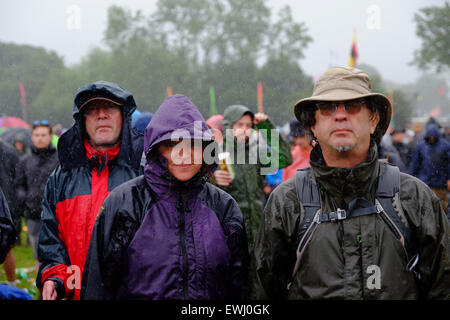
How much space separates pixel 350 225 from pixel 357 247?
0.33 ft

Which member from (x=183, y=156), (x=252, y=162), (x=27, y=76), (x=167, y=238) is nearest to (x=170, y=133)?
(x=183, y=156)

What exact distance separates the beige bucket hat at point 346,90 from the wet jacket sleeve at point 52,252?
5.25ft

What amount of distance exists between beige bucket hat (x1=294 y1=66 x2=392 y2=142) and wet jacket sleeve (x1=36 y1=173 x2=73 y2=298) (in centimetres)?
160

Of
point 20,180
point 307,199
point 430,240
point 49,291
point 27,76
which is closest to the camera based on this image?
point 430,240

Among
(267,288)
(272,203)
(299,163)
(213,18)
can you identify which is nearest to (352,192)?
(272,203)

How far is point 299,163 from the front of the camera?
643 centimetres

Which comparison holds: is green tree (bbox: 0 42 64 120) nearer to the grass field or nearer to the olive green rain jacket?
the grass field

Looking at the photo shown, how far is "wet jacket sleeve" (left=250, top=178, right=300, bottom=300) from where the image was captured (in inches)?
87.7

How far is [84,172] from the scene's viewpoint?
3.12 meters

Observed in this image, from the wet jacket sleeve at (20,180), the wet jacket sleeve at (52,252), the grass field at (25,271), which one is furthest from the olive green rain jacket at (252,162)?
the wet jacket sleeve at (20,180)

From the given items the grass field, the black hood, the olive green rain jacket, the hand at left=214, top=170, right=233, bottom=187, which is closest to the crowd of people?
the black hood

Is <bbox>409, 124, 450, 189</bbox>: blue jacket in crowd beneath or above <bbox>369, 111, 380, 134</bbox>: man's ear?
beneath

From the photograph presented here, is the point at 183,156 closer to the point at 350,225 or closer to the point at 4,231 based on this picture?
the point at 350,225

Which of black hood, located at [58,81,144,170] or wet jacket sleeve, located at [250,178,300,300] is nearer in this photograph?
wet jacket sleeve, located at [250,178,300,300]
